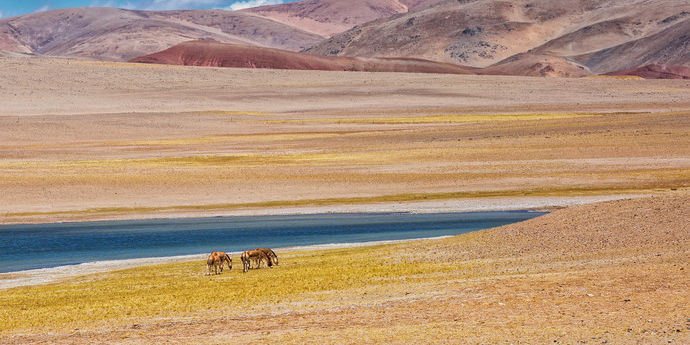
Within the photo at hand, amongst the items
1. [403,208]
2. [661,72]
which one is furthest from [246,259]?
[661,72]

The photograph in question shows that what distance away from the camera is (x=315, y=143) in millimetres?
60875

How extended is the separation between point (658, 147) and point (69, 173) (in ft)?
102

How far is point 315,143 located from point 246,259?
40.3 metres

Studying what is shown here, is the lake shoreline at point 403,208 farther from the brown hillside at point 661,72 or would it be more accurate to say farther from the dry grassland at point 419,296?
the brown hillside at point 661,72

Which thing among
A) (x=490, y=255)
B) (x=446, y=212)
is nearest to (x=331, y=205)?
(x=446, y=212)

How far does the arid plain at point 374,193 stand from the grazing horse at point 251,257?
0.40 meters

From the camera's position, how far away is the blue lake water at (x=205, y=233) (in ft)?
91.5

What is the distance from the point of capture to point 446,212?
116ft

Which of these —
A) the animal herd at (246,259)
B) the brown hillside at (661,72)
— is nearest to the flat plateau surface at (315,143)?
the animal herd at (246,259)

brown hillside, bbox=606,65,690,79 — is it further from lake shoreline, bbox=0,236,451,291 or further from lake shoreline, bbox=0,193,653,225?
lake shoreline, bbox=0,236,451,291

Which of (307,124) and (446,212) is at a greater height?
(307,124)

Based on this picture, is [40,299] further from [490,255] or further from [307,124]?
[307,124]

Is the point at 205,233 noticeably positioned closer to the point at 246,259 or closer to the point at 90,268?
the point at 90,268

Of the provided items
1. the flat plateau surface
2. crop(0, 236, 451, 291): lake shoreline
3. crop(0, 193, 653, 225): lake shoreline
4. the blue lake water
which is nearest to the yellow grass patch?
crop(0, 236, 451, 291): lake shoreline
